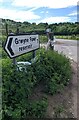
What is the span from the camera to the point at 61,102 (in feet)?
19.8

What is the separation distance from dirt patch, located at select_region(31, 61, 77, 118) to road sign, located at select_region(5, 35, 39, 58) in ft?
3.09

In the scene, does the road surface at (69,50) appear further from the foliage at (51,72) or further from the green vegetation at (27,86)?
the green vegetation at (27,86)

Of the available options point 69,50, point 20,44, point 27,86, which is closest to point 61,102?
point 27,86

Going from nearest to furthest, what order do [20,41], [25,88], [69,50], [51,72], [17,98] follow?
[17,98]
[25,88]
[20,41]
[51,72]
[69,50]

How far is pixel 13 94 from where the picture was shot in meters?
4.92

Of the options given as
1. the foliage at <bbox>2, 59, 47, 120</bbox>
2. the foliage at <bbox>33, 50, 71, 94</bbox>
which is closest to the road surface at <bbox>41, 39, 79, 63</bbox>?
the foliage at <bbox>33, 50, 71, 94</bbox>

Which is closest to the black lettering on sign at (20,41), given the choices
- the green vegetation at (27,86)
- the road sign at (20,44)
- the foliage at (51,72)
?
the road sign at (20,44)

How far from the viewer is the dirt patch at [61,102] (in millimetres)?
5332

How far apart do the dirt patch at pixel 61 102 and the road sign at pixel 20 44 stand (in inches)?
37.0

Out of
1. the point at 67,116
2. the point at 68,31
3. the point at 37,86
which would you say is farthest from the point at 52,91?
the point at 68,31

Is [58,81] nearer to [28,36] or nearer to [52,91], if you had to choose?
[52,91]

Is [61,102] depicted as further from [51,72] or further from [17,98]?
[17,98]

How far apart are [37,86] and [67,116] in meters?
1.20

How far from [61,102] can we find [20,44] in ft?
5.20
